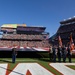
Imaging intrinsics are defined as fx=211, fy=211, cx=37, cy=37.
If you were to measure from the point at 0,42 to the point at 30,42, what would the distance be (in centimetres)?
1191

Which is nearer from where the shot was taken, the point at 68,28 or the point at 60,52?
the point at 60,52

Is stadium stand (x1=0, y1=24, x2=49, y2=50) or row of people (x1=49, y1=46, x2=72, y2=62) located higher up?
stadium stand (x1=0, y1=24, x2=49, y2=50)

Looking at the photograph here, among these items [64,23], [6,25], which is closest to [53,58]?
[64,23]

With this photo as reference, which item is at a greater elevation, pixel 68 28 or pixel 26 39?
pixel 68 28

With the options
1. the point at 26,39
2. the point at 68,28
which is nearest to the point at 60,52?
the point at 26,39

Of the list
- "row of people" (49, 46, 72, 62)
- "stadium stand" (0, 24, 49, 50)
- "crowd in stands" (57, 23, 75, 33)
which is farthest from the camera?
"crowd in stands" (57, 23, 75, 33)

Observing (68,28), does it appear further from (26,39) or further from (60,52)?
(60,52)

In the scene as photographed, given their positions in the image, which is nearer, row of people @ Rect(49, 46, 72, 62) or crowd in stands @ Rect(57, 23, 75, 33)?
row of people @ Rect(49, 46, 72, 62)

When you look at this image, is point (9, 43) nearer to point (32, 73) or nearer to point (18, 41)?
point (18, 41)

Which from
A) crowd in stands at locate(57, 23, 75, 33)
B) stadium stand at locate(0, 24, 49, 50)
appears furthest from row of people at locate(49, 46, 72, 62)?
crowd in stands at locate(57, 23, 75, 33)

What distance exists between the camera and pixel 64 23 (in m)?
110

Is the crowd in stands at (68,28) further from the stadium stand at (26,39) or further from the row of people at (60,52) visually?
the row of people at (60,52)

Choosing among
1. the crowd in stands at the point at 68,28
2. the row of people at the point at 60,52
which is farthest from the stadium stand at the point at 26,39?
Answer: the row of people at the point at 60,52

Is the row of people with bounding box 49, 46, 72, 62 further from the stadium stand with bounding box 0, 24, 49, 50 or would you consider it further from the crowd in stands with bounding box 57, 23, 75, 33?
the crowd in stands with bounding box 57, 23, 75, 33
